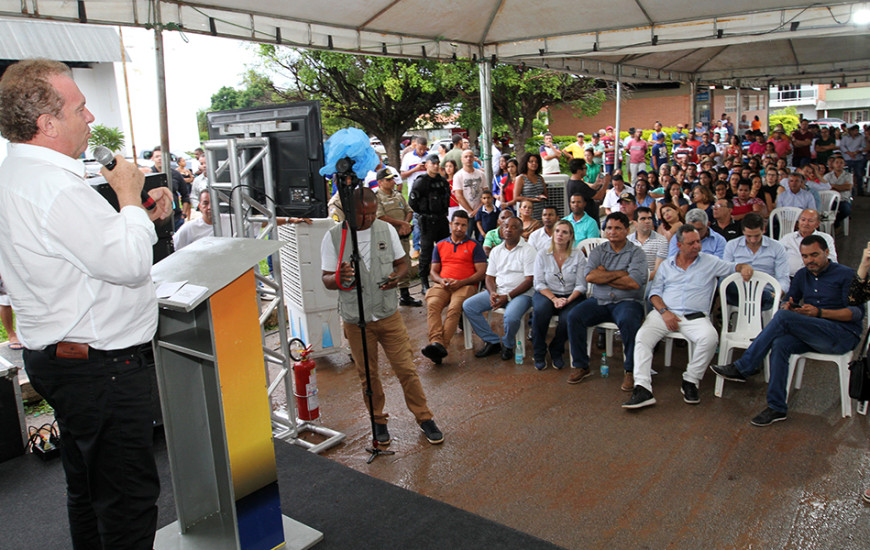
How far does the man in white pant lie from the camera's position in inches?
185

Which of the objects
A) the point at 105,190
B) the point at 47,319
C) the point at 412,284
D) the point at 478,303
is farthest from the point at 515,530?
the point at 412,284

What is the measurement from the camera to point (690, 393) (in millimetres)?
4684

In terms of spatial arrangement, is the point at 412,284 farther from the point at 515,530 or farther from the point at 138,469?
the point at 138,469

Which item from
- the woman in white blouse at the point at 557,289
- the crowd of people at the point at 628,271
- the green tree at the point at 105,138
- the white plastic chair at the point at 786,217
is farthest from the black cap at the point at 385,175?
the green tree at the point at 105,138

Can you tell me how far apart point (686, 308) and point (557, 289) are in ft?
3.73

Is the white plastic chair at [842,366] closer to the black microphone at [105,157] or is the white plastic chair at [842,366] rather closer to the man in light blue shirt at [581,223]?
the man in light blue shirt at [581,223]

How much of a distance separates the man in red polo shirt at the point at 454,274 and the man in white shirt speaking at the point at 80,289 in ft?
12.5

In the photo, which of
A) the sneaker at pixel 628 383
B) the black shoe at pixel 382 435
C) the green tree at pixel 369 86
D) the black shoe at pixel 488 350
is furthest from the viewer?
the green tree at pixel 369 86

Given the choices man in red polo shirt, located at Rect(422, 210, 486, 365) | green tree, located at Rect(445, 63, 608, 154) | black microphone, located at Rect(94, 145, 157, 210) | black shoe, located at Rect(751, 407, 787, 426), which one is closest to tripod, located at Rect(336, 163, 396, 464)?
black microphone, located at Rect(94, 145, 157, 210)

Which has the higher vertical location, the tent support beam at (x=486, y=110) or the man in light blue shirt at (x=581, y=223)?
the tent support beam at (x=486, y=110)

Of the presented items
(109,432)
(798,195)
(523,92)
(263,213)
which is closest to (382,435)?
(263,213)

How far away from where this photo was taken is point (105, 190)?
296 centimetres

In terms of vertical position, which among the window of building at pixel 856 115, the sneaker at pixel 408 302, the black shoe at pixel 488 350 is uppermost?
the window of building at pixel 856 115

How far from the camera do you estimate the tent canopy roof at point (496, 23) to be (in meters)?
5.65
